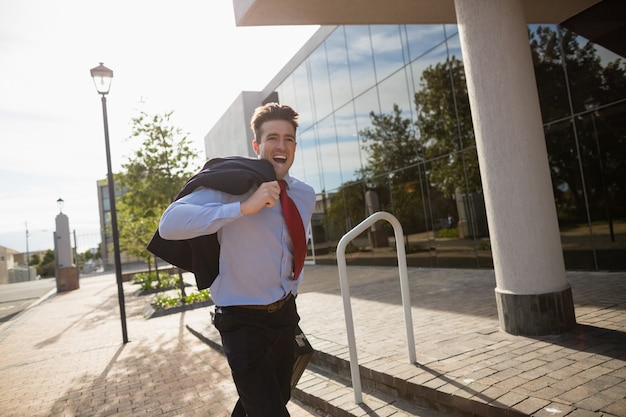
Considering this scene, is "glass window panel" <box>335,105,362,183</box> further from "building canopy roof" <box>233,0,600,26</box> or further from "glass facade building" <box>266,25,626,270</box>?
"building canopy roof" <box>233,0,600,26</box>

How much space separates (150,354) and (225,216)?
5.79m

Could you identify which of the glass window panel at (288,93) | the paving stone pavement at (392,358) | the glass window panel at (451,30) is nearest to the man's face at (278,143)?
the paving stone pavement at (392,358)

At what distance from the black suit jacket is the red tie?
151mm

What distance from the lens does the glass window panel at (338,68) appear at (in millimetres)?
A: 14812

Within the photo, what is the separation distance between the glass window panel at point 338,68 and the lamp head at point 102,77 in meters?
8.37

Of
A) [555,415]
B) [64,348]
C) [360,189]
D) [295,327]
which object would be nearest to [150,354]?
[64,348]

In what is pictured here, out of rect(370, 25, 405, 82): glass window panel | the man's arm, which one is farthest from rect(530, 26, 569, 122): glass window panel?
the man's arm

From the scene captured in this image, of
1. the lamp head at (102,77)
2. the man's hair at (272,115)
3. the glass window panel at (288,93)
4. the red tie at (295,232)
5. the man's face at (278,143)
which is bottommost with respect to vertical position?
the red tie at (295,232)

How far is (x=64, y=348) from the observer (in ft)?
25.8

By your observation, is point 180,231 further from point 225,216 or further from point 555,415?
point 555,415

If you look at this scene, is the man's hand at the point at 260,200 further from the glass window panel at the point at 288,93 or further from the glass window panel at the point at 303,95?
the glass window panel at the point at 288,93

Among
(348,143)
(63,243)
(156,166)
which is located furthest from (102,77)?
(63,243)

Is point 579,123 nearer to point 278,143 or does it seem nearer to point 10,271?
point 278,143

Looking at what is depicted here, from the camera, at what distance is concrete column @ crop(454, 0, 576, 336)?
3.99 metres
